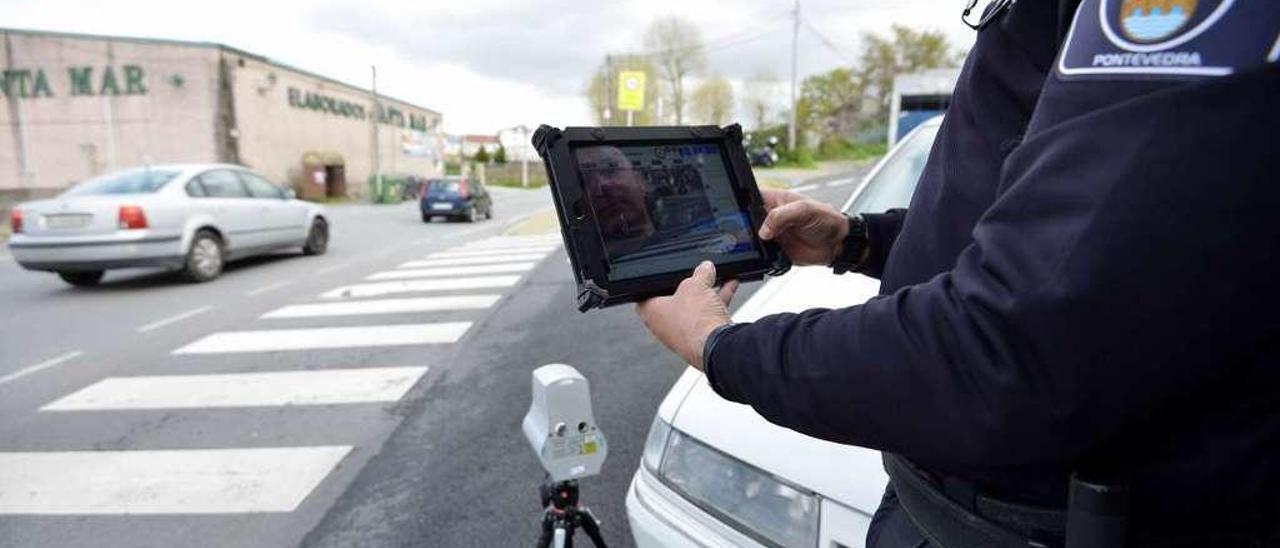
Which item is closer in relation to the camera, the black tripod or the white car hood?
the white car hood

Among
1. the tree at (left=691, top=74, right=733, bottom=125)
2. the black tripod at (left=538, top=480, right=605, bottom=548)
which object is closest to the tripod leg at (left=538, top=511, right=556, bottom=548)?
the black tripod at (left=538, top=480, right=605, bottom=548)

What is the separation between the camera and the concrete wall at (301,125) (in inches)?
1163

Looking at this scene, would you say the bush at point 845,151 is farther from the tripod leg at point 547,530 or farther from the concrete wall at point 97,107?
the tripod leg at point 547,530

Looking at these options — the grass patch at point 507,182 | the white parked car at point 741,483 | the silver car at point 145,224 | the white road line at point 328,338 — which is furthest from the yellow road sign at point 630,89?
the grass patch at point 507,182

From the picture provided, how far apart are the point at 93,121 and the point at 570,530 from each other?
34451 millimetres

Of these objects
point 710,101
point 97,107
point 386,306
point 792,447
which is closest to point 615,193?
point 792,447

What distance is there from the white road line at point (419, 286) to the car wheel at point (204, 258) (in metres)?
1.75

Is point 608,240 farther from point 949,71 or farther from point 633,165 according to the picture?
point 949,71

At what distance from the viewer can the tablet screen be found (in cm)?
125

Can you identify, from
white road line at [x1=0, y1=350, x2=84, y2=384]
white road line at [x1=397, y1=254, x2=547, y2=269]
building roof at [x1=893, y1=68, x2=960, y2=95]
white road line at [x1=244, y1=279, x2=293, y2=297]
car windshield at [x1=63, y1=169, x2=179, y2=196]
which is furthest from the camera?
building roof at [x1=893, y1=68, x2=960, y2=95]

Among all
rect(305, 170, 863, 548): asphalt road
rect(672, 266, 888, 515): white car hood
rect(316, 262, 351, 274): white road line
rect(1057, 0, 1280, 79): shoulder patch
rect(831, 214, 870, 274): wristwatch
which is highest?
rect(1057, 0, 1280, 79): shoulder patch

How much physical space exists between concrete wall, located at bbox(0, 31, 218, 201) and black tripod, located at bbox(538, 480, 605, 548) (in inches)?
1243

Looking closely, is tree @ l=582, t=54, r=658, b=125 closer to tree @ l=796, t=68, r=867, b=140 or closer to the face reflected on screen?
tree @ l=796, t=68, r=867, b=140

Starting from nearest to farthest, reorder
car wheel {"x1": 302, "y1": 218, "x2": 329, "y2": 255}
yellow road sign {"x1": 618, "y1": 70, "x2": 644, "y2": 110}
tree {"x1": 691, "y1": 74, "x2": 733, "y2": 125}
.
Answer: car wheel {"x1": 302, "y1": 218, "x2": 329, "y2": 255}, yellow road sign {"x1": 618, "y1": 70, "x2": 644, "y2": 110}, tree {"x1": 691, "y1": 74, "x2": 733, "y2": 125}
